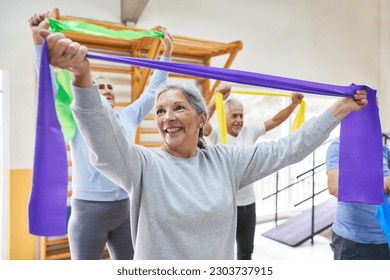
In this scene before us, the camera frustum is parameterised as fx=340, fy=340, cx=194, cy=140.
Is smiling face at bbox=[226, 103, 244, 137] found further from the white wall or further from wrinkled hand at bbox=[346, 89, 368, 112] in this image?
the white wall

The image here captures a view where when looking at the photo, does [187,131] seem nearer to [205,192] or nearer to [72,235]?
[205,192]

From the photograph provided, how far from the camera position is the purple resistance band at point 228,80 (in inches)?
35.7

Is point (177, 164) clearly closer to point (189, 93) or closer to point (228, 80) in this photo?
point (189, 93)

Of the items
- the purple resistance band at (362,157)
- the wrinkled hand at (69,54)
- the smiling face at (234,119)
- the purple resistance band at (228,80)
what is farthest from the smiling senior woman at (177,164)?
the smiling face at (234,119)

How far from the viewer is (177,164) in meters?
1.07

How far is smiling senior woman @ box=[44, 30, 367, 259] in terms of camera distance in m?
0.82

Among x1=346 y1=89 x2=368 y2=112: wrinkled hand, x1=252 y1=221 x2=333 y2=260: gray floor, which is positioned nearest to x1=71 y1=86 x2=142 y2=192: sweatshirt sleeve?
x1=346 y1=89 x2=368 y2=112: wrinkled hand

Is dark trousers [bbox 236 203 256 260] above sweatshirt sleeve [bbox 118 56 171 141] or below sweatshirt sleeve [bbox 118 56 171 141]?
below

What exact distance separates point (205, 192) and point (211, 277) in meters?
0.37

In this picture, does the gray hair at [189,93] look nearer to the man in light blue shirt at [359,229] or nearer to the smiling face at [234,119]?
the man in light blue shirt at [359,229]

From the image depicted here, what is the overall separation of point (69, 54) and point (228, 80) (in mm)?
588

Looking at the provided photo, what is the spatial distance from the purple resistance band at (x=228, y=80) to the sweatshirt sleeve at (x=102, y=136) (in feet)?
0.46

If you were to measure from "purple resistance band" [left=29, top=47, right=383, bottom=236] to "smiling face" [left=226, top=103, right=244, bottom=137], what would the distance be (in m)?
1.12

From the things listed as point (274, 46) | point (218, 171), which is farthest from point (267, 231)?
point (218, 171)
